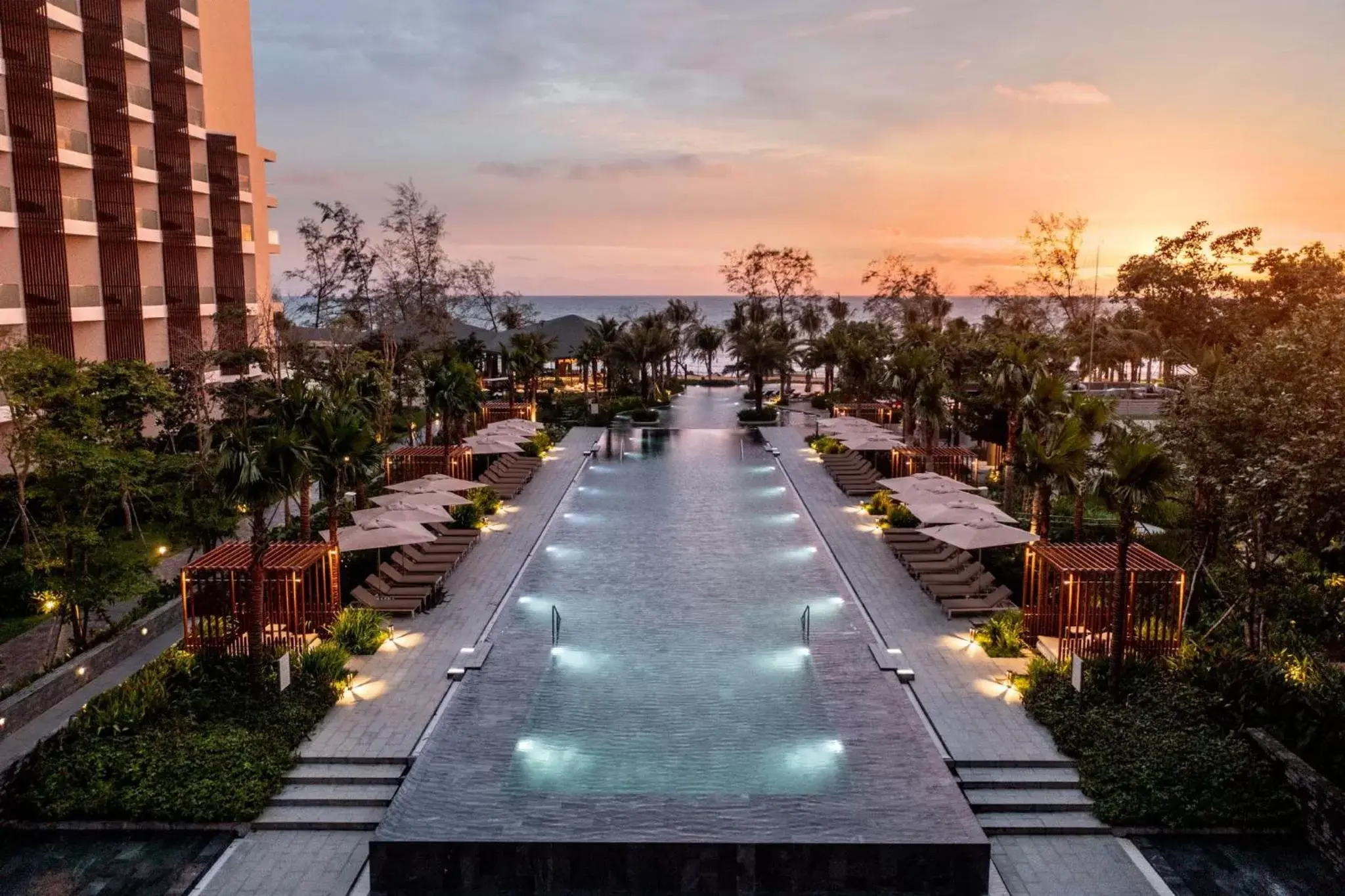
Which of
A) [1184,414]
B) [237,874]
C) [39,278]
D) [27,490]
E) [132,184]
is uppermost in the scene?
[132,184]

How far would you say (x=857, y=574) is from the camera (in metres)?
22.3

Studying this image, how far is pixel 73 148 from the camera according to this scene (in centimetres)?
3297

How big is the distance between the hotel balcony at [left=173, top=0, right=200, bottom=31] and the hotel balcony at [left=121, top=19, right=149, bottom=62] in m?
2.20

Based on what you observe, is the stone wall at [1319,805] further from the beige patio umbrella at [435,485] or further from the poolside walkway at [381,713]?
the beige patio umbrella at [435,485]

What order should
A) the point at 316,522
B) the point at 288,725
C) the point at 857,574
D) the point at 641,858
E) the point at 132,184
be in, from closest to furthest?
the point at 641,858 < the point at 288,725 < the point at 857,574 < the point at 316,522 < the point at 132,184

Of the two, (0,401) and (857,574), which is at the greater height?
(0,401)

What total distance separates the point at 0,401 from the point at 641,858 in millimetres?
27472

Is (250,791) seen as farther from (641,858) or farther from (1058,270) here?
(1058,270)

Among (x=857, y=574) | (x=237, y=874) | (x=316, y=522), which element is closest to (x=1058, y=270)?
(x=857, y=574)

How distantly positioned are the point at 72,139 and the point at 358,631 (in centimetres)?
2656

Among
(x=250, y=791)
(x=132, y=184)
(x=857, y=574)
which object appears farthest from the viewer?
(x=132, y=184)

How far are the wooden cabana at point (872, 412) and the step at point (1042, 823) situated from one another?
31148 mm

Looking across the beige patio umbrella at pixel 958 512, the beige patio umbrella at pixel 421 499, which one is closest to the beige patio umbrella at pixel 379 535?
the beige patio umbrella at pixel 421 499

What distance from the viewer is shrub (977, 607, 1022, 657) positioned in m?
17.2
